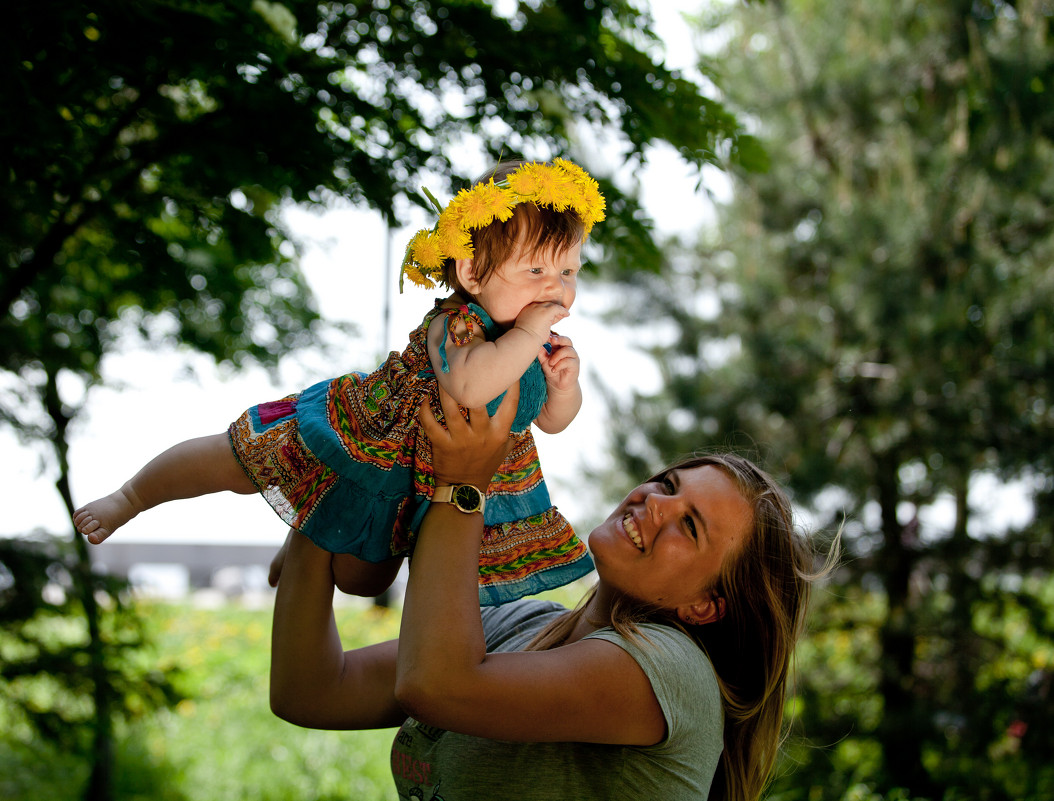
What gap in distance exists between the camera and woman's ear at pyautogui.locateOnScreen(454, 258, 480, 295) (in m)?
1.81

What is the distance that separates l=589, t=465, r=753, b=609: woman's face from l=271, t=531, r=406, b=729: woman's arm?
0.64m

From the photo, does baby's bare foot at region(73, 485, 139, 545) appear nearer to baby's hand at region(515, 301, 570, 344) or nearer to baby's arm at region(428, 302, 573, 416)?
baby's arm at region(428, 302, 573, 416)

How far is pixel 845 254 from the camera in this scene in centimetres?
675

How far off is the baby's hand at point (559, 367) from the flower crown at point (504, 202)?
0.28m

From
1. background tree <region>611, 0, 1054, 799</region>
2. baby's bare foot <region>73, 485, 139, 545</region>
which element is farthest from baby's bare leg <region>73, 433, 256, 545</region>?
background tree <region>611, 0, 1054, 799</region>

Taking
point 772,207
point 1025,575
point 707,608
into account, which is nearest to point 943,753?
point 1025,575

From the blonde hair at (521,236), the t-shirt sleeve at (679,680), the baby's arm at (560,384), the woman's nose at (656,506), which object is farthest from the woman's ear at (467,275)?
the t-shirt sleeve at (679,680)

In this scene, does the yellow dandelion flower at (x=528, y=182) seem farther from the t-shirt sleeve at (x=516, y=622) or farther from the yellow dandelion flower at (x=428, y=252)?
the t-shirt sleeve at (x=516, y=622)

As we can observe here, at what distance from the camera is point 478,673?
1589 millimetres

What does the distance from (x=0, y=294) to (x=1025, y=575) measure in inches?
261

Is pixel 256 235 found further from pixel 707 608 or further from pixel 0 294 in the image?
pixel 707 608

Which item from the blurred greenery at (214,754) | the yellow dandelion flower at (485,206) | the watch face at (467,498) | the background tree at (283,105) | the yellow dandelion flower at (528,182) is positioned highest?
the background tree at (283,105)

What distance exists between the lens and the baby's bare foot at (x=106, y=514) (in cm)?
183

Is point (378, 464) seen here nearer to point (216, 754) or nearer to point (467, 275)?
point (467, 275)
